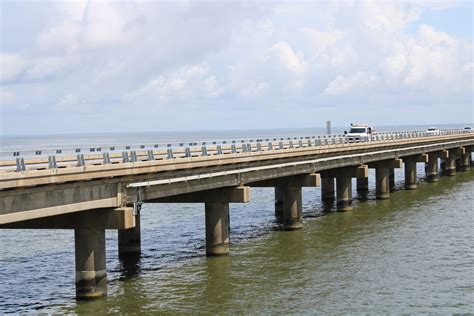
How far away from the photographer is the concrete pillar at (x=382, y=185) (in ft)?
201

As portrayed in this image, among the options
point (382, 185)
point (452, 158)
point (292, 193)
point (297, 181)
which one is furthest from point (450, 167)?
point (292, 193)

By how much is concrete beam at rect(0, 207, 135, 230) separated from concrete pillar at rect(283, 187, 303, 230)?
17561 millimetres

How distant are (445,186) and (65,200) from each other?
175 ft

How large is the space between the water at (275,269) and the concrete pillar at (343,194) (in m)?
0.98

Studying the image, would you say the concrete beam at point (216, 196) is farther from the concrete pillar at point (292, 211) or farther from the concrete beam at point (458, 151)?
the concrete beam at point (458, 151)

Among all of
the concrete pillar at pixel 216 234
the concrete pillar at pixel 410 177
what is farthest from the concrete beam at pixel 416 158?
the concrete pillar at pixel 216 234

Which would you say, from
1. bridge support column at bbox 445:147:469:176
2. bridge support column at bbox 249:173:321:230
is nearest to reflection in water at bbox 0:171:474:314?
bridge support column at bbox 249:173:321:230

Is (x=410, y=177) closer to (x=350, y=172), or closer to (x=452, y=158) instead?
(x=350, y=172)

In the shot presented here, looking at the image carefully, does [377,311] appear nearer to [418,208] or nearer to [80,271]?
[80,271]

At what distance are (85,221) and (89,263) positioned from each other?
63.6 inches

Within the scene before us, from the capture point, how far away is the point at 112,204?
2884 cm

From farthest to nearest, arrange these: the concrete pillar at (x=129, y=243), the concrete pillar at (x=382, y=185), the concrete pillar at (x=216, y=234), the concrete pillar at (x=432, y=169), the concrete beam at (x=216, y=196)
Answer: the concrete pillar at (x=432, y=169) < the concrete pillar at (x=382, y=185) < the concrete pillar at (x=129, y=243) < the concrete beam at (x=216, y=196) < the concrete pillar at (x=216, y=234)

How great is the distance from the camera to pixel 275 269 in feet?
110

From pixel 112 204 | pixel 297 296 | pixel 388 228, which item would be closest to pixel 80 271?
pixel 112 204
